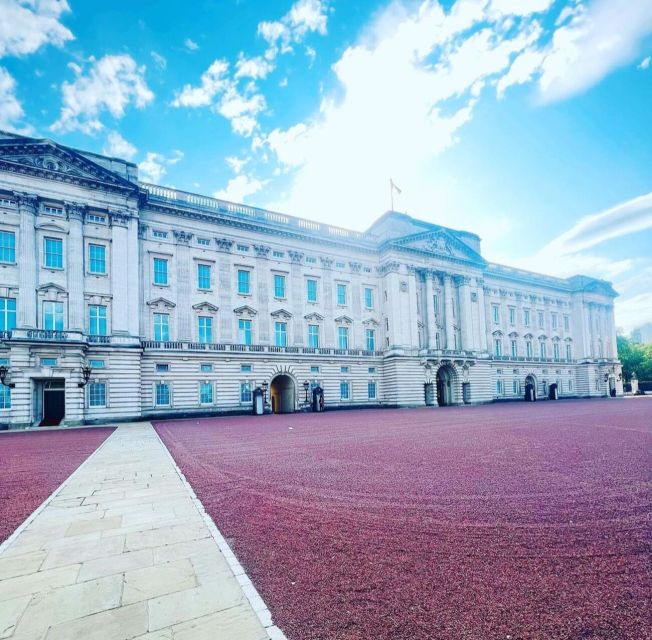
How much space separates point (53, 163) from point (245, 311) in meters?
20.0

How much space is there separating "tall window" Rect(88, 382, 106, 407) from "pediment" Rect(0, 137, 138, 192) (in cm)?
1667

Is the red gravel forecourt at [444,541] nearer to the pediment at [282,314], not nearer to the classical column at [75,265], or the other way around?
the classical column at [75,265]

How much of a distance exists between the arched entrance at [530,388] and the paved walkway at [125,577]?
6534 cm

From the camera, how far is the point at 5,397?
1108 inches

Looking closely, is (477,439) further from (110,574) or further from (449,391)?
(449,391)

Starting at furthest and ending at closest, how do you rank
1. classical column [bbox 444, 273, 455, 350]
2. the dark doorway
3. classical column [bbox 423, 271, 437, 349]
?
classical column [bbox 444, 273, 455, 350] < classical column [bbox 423, 271, 437, 349] < the dark doorway

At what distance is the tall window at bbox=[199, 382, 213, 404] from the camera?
36438 millimetres

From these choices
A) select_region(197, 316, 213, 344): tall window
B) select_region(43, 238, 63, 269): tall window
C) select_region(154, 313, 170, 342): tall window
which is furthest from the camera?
select_region(197, 316, 213, 344): tall window

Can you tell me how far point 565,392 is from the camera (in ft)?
224

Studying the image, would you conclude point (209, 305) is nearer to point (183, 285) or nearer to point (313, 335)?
point (183, 285)

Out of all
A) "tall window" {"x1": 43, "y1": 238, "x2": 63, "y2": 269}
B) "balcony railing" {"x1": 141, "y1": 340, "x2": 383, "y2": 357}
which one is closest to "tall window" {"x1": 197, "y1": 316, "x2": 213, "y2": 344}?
"balcony railing" {"x1": 141, "y1": 340, "x2": 383, "y2": 357}

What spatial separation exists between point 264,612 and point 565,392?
77.9 metres

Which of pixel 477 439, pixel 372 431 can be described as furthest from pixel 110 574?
pixel 372 431

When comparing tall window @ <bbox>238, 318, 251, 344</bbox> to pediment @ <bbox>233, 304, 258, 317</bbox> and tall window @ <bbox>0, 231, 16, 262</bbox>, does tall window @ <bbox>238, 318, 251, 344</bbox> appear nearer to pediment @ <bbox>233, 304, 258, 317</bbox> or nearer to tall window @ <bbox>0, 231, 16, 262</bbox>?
pediment @ <bbox>233, 304, 258, 317</bbox>
